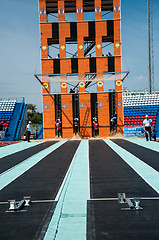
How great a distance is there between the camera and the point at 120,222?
3.07m

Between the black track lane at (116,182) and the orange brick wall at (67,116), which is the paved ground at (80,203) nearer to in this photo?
the black track lane at (116,182)

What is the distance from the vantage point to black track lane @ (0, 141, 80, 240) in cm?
290

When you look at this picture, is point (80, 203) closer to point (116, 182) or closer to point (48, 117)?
point (116, 182)

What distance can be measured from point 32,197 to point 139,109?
30081 millimetres

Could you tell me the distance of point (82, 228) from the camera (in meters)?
2.98

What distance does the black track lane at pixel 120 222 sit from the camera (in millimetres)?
2744

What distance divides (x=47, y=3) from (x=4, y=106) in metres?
15.0

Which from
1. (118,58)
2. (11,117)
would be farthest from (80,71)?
(11,117)

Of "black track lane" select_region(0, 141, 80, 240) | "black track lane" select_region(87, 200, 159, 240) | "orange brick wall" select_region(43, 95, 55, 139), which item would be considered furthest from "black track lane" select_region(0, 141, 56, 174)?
"orange brick wall" select_region(43, 95, 55, 139)

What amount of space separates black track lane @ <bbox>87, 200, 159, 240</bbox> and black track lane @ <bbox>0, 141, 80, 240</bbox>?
0.64 metres

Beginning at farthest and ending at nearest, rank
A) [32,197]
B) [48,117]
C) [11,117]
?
[11,117] < [48,117] < [32,197]

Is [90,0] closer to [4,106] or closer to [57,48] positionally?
[57,48]

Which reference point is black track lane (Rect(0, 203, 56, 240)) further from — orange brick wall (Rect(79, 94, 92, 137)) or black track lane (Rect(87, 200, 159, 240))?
orange brick wall (Rect(79, 94, 92, 137))

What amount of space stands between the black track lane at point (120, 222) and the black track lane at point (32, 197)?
2.10 ft
